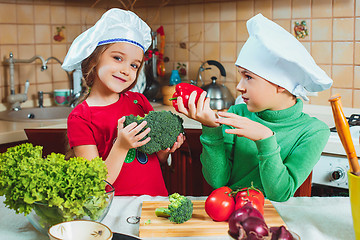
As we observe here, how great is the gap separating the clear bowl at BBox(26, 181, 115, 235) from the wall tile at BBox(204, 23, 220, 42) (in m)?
1.90

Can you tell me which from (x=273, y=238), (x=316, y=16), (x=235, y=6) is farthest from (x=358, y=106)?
(x=273, y=238)

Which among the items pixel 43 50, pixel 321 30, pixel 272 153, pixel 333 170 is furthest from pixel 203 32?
pixel 272 153

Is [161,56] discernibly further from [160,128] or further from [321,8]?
[160,128]

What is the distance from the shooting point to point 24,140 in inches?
80.4

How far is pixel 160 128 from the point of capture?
1.26 meters

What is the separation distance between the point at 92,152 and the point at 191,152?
0.78 meters

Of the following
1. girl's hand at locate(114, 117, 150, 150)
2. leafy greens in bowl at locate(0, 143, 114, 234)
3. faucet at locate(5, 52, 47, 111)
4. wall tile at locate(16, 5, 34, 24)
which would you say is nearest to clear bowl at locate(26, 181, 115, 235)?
leafy greens in bowl at locate(0, 143, 114, 234)

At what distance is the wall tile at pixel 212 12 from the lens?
8.63 ft

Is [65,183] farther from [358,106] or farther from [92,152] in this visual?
[358,106]

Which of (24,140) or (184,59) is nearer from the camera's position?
(24,140)

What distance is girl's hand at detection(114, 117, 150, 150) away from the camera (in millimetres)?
1220

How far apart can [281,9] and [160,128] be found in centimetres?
143

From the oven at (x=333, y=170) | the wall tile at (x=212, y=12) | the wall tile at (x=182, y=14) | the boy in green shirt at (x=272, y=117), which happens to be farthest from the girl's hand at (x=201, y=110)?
the wall tile at (x=182, y=14)

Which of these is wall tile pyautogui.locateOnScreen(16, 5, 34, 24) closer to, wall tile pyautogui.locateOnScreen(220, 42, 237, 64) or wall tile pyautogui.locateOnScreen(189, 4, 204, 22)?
wall tile pyautogui.locateOnScreen(189, 4, 204, 22)
